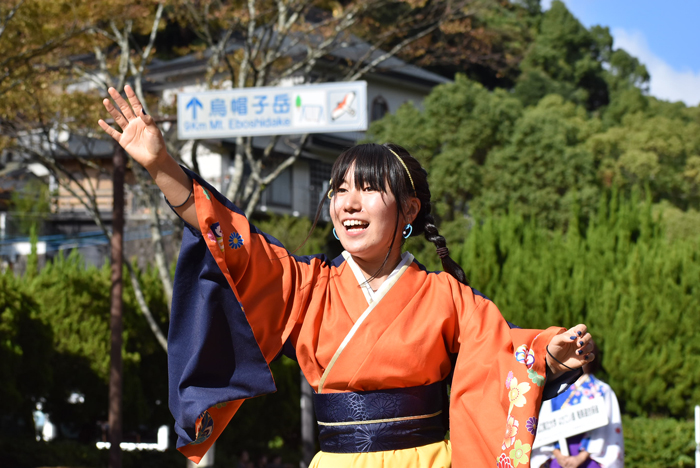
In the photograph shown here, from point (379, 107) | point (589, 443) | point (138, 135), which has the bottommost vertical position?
point (589, 443)

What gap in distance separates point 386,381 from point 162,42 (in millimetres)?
23535

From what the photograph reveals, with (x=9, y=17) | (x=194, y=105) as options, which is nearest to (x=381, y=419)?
(x=194, y=105)

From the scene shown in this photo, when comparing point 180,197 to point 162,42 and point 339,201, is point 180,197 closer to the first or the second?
point 339,201

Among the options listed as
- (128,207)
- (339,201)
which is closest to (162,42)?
(128,207)

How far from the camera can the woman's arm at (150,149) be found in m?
2.32

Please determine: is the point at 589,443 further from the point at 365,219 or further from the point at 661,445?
the point at 661,445

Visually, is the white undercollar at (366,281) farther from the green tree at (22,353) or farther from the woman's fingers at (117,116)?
the green tree at (22,353)

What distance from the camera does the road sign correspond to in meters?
7.58

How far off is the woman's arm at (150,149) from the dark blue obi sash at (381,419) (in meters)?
0.82

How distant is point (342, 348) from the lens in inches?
100

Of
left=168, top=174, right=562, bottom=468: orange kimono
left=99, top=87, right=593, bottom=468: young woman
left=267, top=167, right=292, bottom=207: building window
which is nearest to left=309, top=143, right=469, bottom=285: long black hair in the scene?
left=99, top=87, right=593, bottom=468: young woman

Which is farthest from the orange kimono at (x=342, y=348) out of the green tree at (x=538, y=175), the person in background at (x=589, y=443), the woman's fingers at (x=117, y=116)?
the green tree at (x=538, y=175)

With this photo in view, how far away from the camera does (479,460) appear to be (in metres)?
2.46

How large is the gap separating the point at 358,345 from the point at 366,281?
0.93 ft
